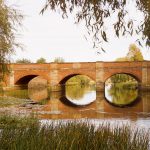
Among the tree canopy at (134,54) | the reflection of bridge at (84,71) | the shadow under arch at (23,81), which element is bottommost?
the shadow under arch at (23,81)

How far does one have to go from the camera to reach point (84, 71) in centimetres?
5225

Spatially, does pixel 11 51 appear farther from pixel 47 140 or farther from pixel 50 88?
pixel 50 88

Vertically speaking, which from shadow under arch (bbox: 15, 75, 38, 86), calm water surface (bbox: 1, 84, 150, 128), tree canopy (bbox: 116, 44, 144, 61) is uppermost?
tree canopy (bbox: 116, 44, 144, 61)

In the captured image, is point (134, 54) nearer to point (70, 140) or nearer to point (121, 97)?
point (121, 97)

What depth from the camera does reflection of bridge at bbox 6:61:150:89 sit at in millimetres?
50406

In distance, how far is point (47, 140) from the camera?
8094mm

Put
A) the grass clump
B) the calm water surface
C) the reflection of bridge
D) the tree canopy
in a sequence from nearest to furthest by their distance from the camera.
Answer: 1. the grass clump
2. the calm water surface
3. the reflection of bridge
4. the tree canopy

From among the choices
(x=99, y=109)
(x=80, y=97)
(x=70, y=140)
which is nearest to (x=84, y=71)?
(x=80, y=97)

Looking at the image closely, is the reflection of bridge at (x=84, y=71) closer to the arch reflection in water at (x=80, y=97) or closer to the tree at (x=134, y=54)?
the arch reflection in water at (x=80, y=97)

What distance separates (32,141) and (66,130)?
147cm

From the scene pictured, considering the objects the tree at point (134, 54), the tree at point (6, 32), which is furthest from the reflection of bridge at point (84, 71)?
the tree at point (6, 32)

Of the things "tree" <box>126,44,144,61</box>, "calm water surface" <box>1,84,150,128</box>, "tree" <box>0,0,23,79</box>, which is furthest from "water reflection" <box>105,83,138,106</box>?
"tree" <box>0,0,23,79</box>

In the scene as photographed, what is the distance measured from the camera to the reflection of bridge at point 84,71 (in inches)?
1984

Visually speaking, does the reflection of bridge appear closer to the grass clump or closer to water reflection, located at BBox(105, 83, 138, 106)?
water reflection, located at BBox(105, 83, 138, 106)
